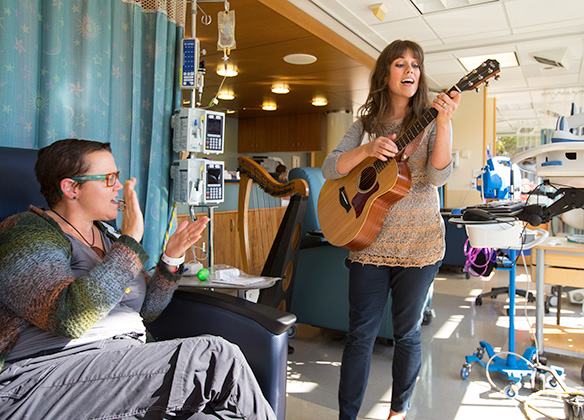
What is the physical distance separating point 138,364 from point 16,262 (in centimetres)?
38

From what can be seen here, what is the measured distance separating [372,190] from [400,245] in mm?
228

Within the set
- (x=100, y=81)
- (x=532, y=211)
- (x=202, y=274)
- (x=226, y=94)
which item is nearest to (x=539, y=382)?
(x=532, y=211)

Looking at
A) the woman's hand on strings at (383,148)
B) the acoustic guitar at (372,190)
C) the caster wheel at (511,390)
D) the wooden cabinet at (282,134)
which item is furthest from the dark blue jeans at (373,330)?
the wooden cabinet at (282,134)

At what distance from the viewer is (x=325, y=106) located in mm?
8078

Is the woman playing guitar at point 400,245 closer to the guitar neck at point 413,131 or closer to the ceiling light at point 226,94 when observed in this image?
the guitar neck at point 413,131

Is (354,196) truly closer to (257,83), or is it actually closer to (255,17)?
(255,17)

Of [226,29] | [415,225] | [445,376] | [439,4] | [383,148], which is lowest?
[445,376]

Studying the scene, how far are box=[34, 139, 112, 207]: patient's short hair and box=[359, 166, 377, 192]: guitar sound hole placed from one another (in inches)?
38.3

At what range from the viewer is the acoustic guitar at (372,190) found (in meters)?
1.51

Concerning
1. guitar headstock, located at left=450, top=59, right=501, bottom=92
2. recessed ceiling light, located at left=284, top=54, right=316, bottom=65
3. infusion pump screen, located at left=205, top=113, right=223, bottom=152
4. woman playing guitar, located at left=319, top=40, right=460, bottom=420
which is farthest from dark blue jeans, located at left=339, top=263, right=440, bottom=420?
recessed ceiling light, located at left=284, top=54, right=316, bottom=65

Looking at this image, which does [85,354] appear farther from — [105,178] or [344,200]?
[344,200]

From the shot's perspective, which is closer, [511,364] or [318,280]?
[511,364]

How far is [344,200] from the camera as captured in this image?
70.8 inches

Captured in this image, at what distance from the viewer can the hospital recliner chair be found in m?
2.73
